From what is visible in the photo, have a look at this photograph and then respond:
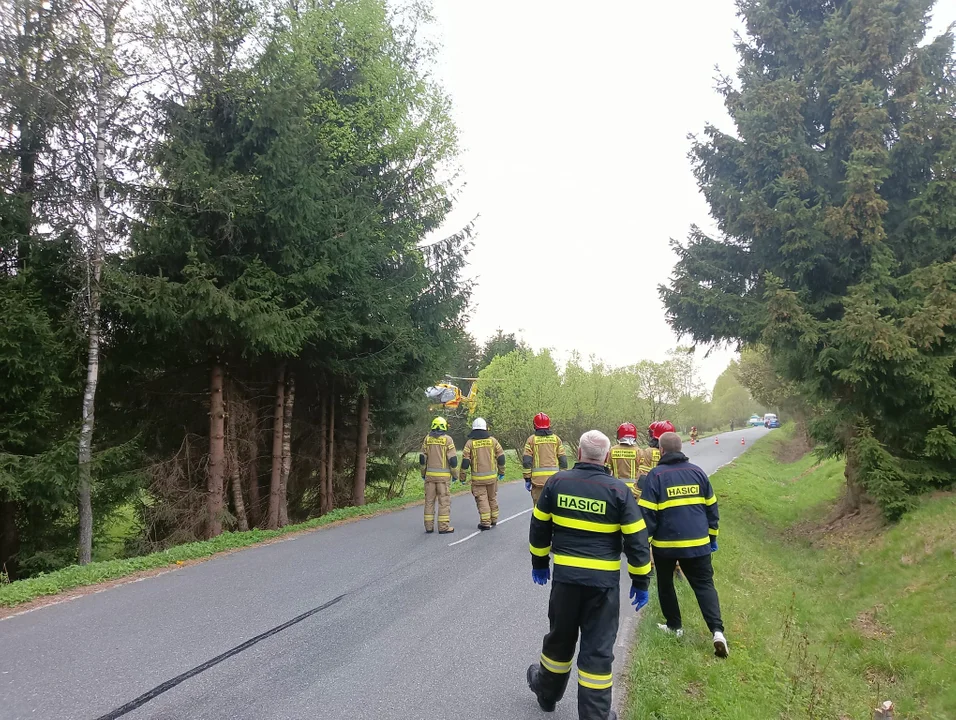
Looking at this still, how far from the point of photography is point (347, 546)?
10.3 m

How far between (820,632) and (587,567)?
633 centimetres

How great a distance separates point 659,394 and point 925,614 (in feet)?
137

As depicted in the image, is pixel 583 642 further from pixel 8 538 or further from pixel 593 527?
pixel 8 538

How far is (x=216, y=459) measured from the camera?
11.8 m

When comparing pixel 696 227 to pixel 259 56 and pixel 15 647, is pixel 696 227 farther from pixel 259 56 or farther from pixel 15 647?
pixel 15 647

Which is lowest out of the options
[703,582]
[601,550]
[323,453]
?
[703,582]

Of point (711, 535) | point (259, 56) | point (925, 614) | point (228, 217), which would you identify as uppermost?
point (259, 56)

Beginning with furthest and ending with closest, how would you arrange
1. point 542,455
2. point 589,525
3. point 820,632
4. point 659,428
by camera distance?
point 542,455 < point 820,632 < point 659,428 < point 589,525

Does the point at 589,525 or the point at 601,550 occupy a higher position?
the point at 589,525

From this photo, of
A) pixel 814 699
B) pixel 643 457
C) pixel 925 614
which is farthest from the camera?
pixel 643 457

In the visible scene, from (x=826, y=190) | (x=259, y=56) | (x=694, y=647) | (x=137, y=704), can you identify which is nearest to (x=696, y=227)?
(x=826, y=190)

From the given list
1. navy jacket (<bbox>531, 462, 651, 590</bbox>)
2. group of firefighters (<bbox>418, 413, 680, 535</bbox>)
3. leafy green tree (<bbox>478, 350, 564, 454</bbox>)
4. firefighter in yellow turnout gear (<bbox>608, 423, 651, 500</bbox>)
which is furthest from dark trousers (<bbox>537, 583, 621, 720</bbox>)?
leafy green tree (<bbox>478, 350, 564, 454</bbox>)

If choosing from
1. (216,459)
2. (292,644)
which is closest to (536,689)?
(292,644)

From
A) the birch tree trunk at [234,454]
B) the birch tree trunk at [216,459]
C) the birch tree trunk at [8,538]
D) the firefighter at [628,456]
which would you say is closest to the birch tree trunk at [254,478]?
the birch tree trunk at [234,454]
